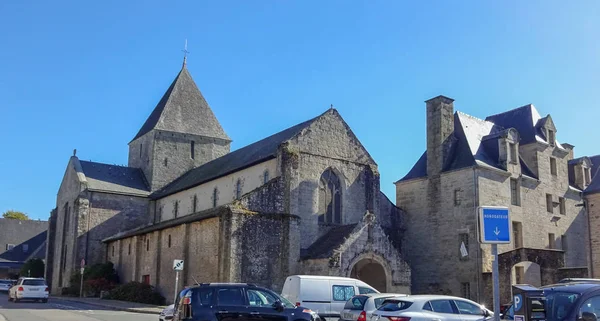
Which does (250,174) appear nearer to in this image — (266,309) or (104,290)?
(104,290)

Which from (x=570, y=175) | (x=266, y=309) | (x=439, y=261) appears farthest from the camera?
(x=570, y=175)

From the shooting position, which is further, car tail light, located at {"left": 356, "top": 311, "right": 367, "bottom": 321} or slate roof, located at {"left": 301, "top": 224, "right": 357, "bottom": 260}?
slate roof, located at {"left": 301, "top": 224, "right": 357, "bottom": 260}

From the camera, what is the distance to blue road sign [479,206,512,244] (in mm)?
8891

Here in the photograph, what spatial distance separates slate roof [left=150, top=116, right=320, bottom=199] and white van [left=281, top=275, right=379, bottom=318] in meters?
13.0


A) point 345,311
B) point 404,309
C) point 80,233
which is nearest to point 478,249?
point 345,311

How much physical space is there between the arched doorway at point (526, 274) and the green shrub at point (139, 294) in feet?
64.2

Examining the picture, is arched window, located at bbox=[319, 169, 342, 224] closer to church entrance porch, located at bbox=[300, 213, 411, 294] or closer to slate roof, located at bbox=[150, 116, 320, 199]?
church entrance porch, located at bbox=[300, 213, 411, 294]

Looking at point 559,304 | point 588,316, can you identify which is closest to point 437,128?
point 559,304

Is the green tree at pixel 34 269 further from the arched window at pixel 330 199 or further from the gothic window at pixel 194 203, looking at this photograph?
the arched window at pixel 330 199

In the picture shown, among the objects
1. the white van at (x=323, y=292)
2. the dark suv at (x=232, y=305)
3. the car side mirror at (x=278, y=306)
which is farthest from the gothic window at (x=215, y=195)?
the car side mirror at (x=278, y=306)

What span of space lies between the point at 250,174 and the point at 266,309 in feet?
66.0

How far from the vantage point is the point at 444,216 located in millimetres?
32656

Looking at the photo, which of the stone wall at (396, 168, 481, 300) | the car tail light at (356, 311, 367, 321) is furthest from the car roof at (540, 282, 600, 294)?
the stone wall at (396, 168, 481, 300)

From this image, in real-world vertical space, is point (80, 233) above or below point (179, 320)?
above
